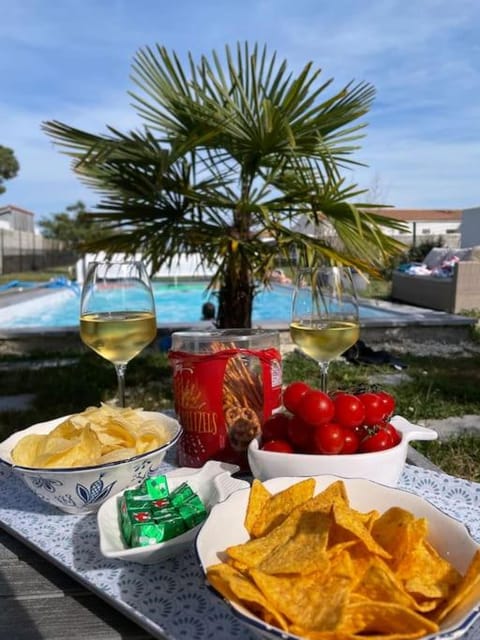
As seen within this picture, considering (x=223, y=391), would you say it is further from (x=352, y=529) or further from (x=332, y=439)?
(x=352, y=529)

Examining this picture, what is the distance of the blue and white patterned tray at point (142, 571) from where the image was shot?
2.30ft

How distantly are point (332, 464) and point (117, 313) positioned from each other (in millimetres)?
672

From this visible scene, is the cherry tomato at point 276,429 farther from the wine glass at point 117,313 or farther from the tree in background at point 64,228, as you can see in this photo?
the tree in background at point 64,228

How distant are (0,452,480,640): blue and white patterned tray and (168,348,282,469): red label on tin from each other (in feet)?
0.96

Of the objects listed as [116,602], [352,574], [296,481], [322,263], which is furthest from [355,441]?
[322,263]

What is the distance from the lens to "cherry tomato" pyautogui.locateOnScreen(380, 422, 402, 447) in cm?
105

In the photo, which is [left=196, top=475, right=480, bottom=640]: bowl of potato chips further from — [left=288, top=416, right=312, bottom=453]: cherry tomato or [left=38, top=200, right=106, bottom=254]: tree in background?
[left=38, top=200, right=106, bottom=254]: tree in background

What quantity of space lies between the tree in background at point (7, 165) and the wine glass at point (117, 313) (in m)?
32.3

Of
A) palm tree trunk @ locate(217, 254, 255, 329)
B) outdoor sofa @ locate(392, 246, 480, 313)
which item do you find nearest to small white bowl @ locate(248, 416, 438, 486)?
palm tree trunk @ locate(217, 254, 255, 329)

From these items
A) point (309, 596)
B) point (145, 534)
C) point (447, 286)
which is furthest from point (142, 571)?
point (447, 286)

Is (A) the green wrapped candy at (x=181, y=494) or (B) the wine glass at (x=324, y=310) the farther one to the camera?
(B) the wine glass at (x=324, y=310)

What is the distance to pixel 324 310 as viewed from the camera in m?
1.35

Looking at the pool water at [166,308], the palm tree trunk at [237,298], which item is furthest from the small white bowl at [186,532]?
the pool water at [166,308]

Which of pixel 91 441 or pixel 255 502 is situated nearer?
pixel 255 502
